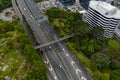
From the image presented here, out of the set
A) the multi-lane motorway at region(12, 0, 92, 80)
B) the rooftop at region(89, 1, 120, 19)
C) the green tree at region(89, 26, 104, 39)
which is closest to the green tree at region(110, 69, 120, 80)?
the multi-lane motorway at region(12, 0, 92, 80)

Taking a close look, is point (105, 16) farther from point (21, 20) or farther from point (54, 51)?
point (21, 20)

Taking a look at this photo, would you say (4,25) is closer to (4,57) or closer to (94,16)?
(4,57)

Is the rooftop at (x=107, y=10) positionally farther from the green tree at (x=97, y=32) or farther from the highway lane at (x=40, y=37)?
the highway lane at (x=40, y=37)

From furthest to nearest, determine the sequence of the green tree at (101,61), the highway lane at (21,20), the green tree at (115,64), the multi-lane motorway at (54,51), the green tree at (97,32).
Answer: the green tree at (97,32)
the highway lane at (21,20)
the green tree at (115,64)
the green tree at (101,61)
the multi-lane motorway at (54,51)

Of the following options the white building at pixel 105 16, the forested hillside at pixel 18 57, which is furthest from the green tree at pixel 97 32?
the forested hillside at pixel 18 57

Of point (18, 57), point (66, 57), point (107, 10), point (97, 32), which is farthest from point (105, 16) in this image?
point (18, 57)

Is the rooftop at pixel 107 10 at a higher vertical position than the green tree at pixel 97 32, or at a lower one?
higher

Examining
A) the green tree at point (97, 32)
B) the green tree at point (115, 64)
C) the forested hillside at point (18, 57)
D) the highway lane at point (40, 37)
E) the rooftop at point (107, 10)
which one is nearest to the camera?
the forested hillside at point (18, 57)
